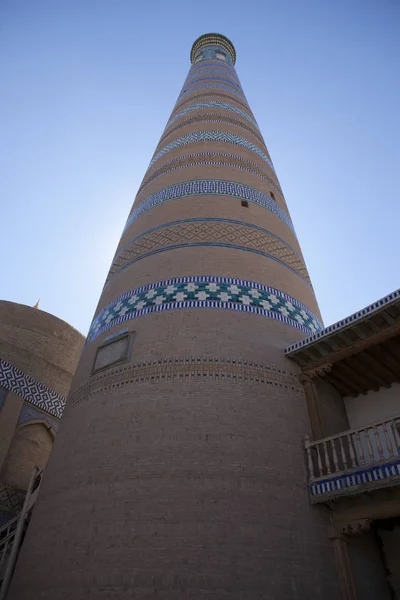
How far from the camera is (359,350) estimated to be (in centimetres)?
387

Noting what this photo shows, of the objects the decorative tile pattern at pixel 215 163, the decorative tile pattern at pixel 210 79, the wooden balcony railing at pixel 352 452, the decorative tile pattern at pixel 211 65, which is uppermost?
the decorative tile pattern at pixel 211 65

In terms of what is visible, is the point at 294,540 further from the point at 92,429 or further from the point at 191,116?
the point at 191,116

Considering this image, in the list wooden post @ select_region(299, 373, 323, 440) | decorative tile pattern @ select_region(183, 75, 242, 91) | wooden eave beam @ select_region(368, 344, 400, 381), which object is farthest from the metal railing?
decorative tile pattern @ select_region(183, 75, 242, 91)

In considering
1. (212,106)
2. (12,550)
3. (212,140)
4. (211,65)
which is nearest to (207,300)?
(12,550)

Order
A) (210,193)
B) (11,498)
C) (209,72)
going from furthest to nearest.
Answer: (209,72)
(11,498)
(210,193)

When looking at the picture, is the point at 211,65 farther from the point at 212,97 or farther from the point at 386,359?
the point at 386,359

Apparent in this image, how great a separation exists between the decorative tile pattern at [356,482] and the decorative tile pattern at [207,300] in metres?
1.70

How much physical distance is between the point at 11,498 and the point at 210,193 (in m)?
5.08

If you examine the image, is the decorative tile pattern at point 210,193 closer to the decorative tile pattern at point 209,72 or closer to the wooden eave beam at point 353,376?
the wooden eave beam at point 353,376

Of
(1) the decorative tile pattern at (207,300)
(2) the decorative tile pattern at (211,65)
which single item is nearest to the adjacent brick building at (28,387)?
(1) the decorative tile pattern at (207,300)

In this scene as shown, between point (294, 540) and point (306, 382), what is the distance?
54.6 inches

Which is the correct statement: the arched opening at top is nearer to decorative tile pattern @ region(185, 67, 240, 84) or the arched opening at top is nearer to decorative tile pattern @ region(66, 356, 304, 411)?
decorative tile pattern @ region(66, 356, 304, 411)

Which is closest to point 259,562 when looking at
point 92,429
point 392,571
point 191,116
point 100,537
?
point 100,537

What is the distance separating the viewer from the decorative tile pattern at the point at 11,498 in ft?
21.0
